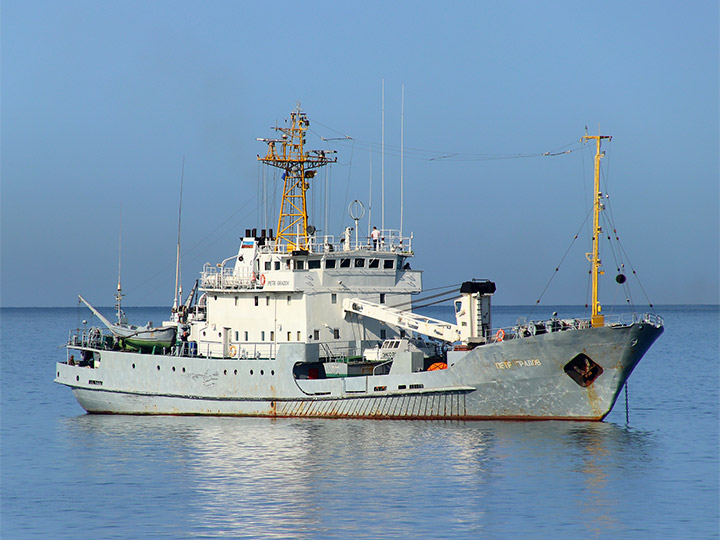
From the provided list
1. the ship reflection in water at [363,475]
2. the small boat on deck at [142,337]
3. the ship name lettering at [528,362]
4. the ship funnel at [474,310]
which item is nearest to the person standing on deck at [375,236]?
the ship funnel at [474,310]

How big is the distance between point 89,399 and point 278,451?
13426 millimetres

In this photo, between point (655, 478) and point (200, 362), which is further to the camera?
point (200, 362)

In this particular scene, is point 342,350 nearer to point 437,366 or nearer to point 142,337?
point 437,366

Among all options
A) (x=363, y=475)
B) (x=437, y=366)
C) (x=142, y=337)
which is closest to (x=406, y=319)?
(x=437, y=366)

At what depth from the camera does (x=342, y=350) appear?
3697cm

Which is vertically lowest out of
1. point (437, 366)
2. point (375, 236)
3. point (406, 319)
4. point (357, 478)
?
point (357, 478)

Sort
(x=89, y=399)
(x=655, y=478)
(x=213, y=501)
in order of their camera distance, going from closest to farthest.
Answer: (x=213, y=501), (x=655, y=478), (x=89, y=399)

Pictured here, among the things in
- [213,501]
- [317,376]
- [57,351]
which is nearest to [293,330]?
[317,376]

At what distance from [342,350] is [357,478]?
37.6 feet

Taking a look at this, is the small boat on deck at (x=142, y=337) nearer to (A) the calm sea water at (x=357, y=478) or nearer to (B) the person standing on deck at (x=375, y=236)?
(A) the calm sea water at (x=357, y=478)

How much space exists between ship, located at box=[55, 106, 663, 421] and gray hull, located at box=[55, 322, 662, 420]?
47mm

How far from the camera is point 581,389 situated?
107ft

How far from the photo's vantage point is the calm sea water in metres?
21.8

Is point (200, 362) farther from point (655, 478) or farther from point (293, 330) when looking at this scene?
point (655, 478)
